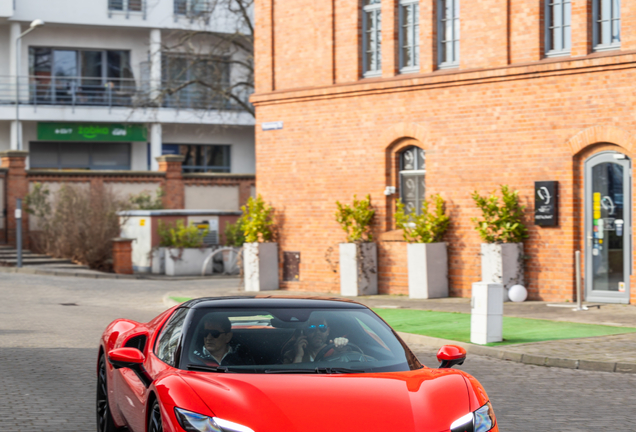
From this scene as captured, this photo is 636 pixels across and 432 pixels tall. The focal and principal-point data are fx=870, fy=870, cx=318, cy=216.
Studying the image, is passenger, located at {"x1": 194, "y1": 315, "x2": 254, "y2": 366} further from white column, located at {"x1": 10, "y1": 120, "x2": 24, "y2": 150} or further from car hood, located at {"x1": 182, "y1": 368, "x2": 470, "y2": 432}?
white column, located at {"x1": 10, "y1": 120, "x2": 24, "y2": 150}

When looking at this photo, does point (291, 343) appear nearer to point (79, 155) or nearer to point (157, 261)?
point (157, 261)

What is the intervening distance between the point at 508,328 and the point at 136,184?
21.9 meters

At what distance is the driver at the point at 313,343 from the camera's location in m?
5.21

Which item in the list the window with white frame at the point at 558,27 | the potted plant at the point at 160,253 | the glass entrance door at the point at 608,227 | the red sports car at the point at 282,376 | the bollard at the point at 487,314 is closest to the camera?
the red sports car at the point at 282,376

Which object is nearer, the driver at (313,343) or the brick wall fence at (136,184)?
the driver at (313,343)

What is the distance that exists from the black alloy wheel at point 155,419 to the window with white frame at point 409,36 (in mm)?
15344

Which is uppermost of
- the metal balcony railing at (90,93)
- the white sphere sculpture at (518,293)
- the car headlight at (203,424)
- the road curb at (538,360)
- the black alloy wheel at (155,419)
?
the metal balcony railing at (90,93)

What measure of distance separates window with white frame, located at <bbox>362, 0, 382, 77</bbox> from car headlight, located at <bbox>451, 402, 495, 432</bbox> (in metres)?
15.9

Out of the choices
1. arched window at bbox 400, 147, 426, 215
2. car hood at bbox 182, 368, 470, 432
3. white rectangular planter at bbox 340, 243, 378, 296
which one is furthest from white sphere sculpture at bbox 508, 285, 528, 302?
car hood at bbox 182, 368, 470, 432

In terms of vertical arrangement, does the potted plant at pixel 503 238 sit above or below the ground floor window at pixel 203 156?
below

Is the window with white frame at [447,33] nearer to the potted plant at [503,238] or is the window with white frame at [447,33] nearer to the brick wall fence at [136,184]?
the potted plant at [503,238]

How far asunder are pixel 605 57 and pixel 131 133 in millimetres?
31342

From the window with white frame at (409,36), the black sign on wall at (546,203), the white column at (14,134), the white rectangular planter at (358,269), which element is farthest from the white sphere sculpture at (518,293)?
the white column at (14,134)

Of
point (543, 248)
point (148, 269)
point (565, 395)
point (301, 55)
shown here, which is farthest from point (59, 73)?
point (565, 395)
